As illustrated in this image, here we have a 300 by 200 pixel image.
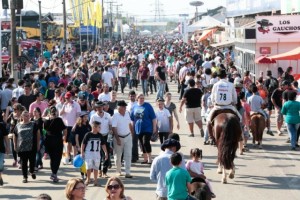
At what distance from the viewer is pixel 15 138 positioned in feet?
49.1

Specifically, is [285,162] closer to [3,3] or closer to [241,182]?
[241,182]

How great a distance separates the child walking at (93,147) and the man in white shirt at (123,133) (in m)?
1.05

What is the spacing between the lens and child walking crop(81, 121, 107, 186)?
1429 cm

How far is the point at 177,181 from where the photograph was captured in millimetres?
10141

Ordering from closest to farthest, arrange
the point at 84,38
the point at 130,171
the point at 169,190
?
the point at 169,190 < the point at 130,171 < the point at 84,38

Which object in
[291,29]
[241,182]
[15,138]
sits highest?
[291,29]

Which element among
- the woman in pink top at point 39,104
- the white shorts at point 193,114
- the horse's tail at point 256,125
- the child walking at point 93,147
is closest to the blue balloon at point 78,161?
the child walking at point 93,147

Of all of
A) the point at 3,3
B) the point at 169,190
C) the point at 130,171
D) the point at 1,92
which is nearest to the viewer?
the point at 169,190

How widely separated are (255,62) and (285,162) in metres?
15.2

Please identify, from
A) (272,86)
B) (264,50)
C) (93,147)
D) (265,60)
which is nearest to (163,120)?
(93,147)

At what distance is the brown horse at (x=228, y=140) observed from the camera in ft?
48.9

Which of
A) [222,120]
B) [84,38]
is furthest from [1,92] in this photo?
[84,38]

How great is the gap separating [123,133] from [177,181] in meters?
5.49

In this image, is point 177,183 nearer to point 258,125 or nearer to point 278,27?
point 258,125
